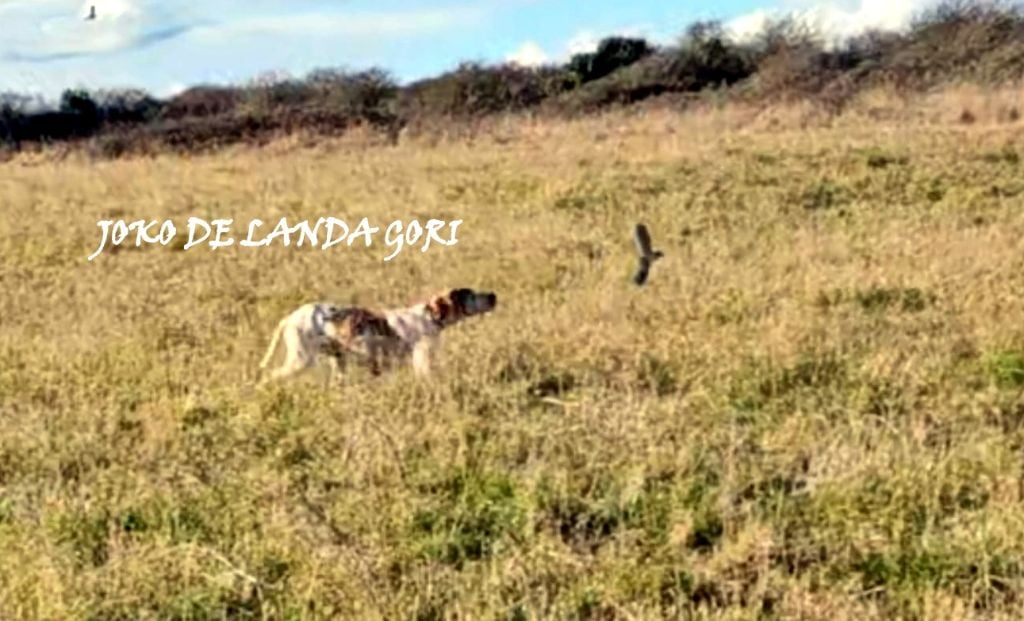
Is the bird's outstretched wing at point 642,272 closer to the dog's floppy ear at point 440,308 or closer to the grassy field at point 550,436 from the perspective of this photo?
the grassy field at point 550,436

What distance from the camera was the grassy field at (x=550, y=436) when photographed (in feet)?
14.6

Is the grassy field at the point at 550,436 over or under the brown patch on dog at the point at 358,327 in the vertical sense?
under

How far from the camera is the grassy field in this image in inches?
175

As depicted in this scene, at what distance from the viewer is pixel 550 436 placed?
5.98 m

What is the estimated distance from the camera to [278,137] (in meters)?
31.1

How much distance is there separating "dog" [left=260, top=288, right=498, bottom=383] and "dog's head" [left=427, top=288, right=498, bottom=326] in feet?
0.17

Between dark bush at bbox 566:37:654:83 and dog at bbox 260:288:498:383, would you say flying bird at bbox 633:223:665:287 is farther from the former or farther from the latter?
dark bush at bbox 566:37:654:83

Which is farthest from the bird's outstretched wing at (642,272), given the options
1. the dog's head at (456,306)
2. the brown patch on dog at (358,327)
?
the brown patch on dog at (358,327)

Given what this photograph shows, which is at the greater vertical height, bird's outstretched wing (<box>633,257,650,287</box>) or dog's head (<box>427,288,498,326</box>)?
dog's head (<box>427,288,498,326</box>)

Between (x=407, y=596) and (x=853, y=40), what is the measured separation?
36.4m

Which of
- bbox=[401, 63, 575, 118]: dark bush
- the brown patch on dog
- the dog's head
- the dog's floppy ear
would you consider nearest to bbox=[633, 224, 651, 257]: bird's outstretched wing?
the dog's head

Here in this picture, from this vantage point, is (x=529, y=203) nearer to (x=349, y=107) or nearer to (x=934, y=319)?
(x=934, y=319)

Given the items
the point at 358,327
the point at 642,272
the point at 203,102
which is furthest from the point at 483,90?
the point at 358,327

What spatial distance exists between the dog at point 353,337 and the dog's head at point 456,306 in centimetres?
5
